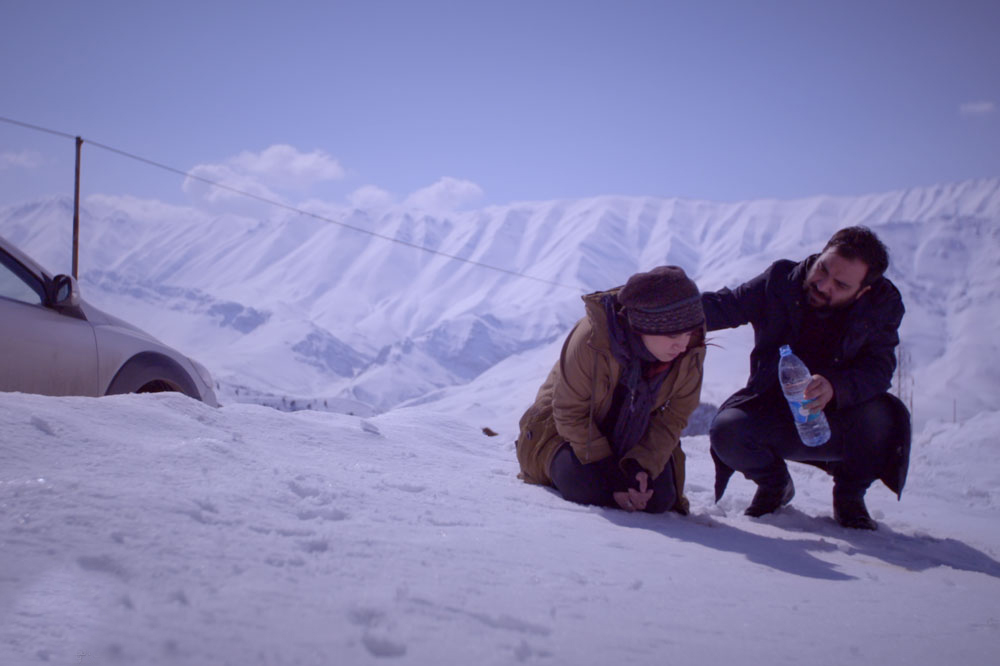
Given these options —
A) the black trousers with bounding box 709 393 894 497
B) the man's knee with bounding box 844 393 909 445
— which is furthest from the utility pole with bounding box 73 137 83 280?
the man's knee with bounding box 844 393 909 445

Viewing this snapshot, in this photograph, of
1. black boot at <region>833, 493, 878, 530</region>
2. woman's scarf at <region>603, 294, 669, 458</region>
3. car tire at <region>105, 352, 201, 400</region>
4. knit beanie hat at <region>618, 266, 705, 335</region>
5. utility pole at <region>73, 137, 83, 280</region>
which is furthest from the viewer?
utility pole at <region>73, 137, 83, 280</region>

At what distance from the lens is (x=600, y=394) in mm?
2586

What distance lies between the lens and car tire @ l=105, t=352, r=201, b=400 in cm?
323

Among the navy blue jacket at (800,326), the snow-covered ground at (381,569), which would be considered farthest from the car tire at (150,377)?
the navy blue jacket at (800,326)

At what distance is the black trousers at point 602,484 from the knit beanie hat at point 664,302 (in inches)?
26.5

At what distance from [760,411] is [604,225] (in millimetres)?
83603

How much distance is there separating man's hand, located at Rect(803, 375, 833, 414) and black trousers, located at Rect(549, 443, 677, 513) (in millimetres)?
665

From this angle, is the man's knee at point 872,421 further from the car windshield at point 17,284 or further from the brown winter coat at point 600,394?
the car windshield at point 17,284

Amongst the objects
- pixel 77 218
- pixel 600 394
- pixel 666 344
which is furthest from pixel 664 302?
pixel 77 218

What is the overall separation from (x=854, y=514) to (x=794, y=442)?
454 mm

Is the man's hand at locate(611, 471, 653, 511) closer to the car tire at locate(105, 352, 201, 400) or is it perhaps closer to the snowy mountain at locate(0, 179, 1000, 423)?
the car tire at locate(105, 352, 201, 400)

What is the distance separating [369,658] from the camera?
988 millimetres

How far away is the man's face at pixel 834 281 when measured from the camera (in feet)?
8.35

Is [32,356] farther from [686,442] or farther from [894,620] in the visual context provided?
[686,442]
